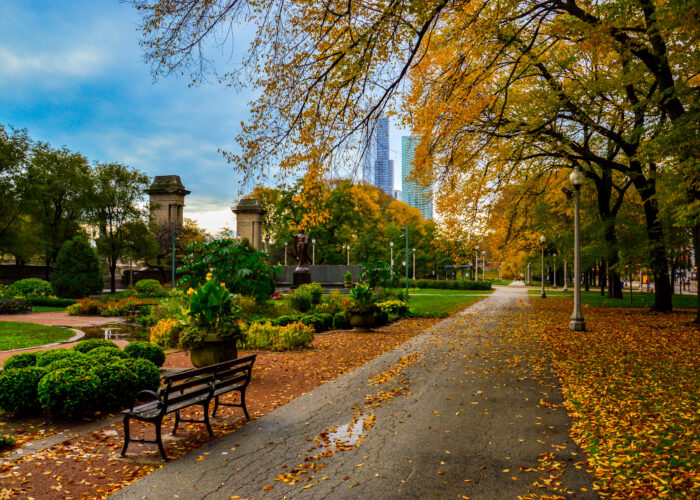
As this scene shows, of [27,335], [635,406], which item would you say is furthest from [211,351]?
[27,335]

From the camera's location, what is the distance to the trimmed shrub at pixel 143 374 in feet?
21.6

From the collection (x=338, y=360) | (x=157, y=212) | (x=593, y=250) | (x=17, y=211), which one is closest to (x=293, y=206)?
(x=157, y=212)

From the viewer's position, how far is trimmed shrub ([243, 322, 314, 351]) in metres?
11.9

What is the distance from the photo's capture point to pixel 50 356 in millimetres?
6879

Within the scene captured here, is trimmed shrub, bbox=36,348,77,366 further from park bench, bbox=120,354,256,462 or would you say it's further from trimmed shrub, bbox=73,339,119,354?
park bench, bbox=120,354,256,462

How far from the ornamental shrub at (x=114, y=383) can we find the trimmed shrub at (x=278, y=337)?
17.6ft

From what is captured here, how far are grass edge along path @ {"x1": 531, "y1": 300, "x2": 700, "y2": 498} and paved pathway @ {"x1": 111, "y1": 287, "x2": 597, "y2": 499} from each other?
11.4 inches

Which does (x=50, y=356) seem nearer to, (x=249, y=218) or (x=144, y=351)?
(x=144, y=351)

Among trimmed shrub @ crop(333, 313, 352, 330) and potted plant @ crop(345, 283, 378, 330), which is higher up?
potted plant @ crop(345, 283, 378, 330)

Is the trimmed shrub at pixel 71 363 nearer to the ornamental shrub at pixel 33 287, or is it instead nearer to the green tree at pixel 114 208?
the ornamental shrub at pixel 33 287

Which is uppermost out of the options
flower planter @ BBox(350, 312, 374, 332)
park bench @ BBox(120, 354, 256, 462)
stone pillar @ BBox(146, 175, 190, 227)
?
stone pillar @ BBox(146, 175, 190, 227)

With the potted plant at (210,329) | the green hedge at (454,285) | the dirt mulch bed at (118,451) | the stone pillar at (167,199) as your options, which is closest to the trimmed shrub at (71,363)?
the dirt mulch bed at (118,451)

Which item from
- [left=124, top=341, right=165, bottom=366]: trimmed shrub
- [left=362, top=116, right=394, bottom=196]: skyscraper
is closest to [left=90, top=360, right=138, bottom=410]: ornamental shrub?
[left=124, top=341, right=165, bottom=366]: trimmed shrub

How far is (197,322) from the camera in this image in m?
8.47
